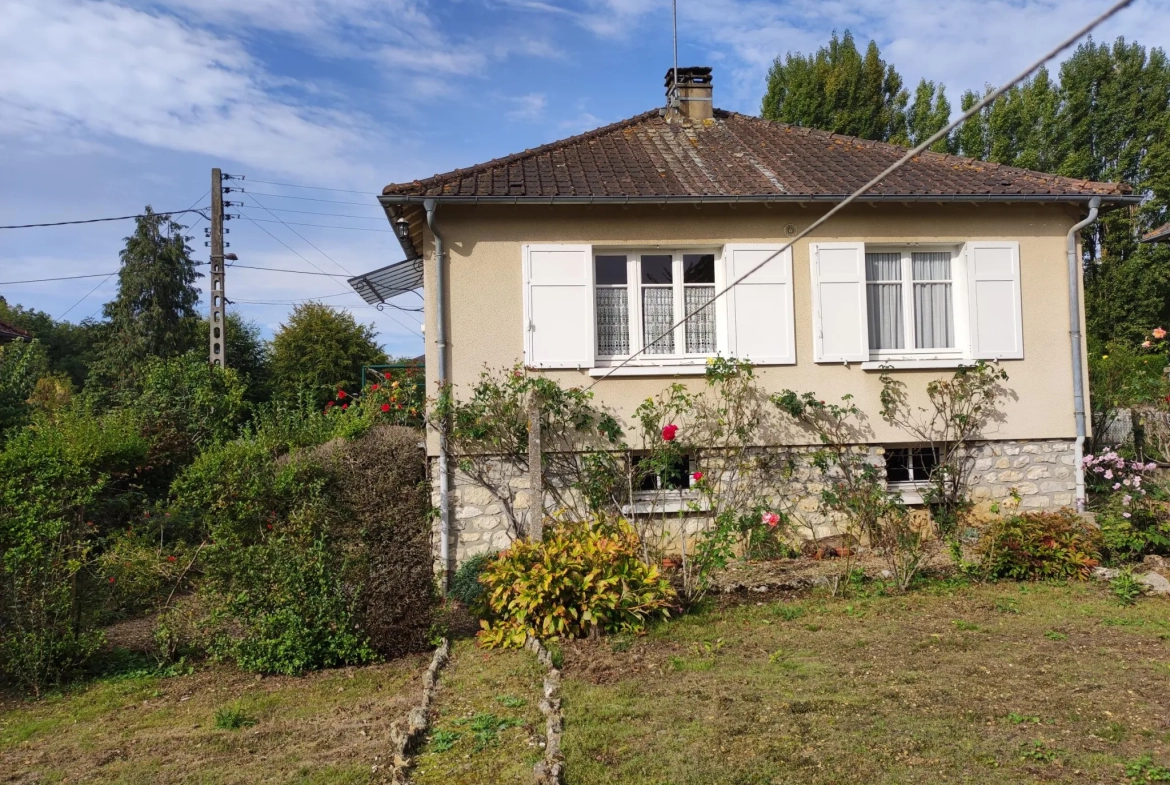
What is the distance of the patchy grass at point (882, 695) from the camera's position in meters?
4.00

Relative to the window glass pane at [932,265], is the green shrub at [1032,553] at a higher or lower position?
lower

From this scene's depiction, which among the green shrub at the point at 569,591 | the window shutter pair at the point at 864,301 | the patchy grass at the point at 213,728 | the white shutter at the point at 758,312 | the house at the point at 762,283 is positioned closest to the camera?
the patchy grass at the point at 213,728

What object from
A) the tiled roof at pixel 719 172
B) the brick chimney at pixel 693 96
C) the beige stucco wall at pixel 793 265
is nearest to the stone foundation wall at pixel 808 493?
the beige stucco wall at pixel 793 265

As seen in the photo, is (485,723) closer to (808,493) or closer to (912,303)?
(808,493)

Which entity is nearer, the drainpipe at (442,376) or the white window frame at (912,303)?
the drainpipe at (442,376)

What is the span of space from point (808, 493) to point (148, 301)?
2020 cm

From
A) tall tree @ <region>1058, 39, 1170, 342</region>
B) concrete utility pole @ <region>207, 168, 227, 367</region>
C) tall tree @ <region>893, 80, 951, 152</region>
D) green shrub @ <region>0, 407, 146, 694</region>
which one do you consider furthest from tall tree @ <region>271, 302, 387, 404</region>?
tall tree @ <region>1058, 39, 1170, 342</region>

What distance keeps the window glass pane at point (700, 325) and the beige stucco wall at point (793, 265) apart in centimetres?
49

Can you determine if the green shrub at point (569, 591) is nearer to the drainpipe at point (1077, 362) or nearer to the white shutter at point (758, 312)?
the white shutter at point (758, 312)

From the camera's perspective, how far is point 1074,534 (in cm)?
823

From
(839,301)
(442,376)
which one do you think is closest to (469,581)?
(442,376)

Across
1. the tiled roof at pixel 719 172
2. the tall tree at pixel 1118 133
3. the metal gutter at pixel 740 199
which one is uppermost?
the tall tree at pixel 1118 133

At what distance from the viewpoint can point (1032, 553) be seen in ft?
26.2

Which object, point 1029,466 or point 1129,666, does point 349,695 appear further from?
point 1029,466
